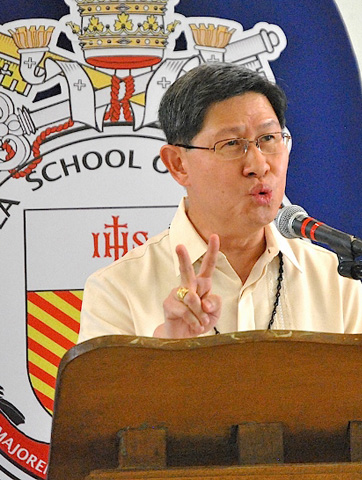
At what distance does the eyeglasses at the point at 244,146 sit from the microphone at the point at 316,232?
446 mm

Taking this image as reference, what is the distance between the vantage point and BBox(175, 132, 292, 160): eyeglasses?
206cm

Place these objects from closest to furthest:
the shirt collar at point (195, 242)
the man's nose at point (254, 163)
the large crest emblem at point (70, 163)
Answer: the man's nose at point (254, 163) < the shirt collar at point (195, 242) < the large crest emblem at point (70, 163)

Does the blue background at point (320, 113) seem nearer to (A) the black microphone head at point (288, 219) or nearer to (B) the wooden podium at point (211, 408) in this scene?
(A) the black microphone head at point (288, 219)

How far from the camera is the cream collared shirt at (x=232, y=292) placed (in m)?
2.06

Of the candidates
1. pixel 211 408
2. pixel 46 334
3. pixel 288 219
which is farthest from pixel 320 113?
pixel 211 408

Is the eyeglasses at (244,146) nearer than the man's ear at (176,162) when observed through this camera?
Yes

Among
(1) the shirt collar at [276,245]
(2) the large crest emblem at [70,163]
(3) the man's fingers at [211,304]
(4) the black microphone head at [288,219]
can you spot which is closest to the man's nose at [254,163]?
(1) the shirt collar at [276,245]

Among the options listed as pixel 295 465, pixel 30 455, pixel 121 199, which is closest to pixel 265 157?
pixel 121 199

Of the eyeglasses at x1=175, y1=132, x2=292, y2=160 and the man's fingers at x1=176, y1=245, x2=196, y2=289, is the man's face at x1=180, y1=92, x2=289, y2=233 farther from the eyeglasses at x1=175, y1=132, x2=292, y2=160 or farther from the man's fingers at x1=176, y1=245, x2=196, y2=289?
the man's fingers at x1=176, y1=245, x2=196, y2=289

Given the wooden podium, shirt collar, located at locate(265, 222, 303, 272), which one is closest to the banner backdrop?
shirt collar, located at locate(265, 222, 303, 272)

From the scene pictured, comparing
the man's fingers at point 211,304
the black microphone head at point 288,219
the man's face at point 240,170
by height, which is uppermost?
the man's face at point 240,170

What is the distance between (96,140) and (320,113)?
2.69 ft

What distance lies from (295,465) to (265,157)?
3.52 ft

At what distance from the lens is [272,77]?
9.52ft
